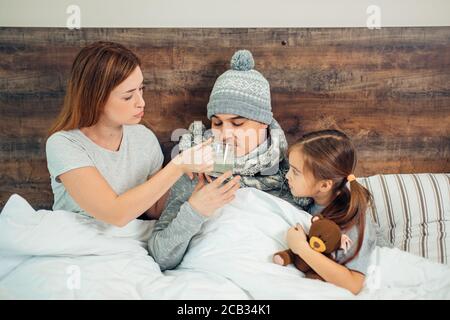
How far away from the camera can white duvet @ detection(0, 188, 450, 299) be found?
1.10m

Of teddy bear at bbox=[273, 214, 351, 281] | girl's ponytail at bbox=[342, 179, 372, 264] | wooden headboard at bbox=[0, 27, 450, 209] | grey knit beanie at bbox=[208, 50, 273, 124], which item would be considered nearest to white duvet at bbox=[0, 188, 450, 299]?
teddy bear at bbox=[273, 214, 351, 281]

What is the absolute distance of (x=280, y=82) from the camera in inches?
63.6

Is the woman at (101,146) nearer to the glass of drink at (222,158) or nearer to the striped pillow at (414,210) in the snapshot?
the glass of drink at (222,158)

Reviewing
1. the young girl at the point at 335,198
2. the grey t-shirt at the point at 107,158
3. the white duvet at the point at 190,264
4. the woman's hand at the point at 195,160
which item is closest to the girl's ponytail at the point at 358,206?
the young girl at the point at 335,198

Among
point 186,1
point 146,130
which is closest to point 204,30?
point 186,1

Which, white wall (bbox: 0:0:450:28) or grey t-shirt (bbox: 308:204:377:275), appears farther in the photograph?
white wall (bbox: 0:0:450:28)

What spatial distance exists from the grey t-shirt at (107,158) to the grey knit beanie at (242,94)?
0.81 feet

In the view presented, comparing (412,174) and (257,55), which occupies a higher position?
(257,55)

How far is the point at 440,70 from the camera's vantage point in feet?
5.50

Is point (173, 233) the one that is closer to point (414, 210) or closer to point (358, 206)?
point (358, 206)

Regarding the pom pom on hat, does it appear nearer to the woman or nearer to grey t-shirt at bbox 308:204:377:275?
the woman

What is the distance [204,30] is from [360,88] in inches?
24.2

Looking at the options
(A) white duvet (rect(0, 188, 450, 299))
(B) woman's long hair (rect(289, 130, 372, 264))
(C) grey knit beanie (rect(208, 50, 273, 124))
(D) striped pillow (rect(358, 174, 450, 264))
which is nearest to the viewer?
(A) white duvet (rect(0, 188, 450, 299))
